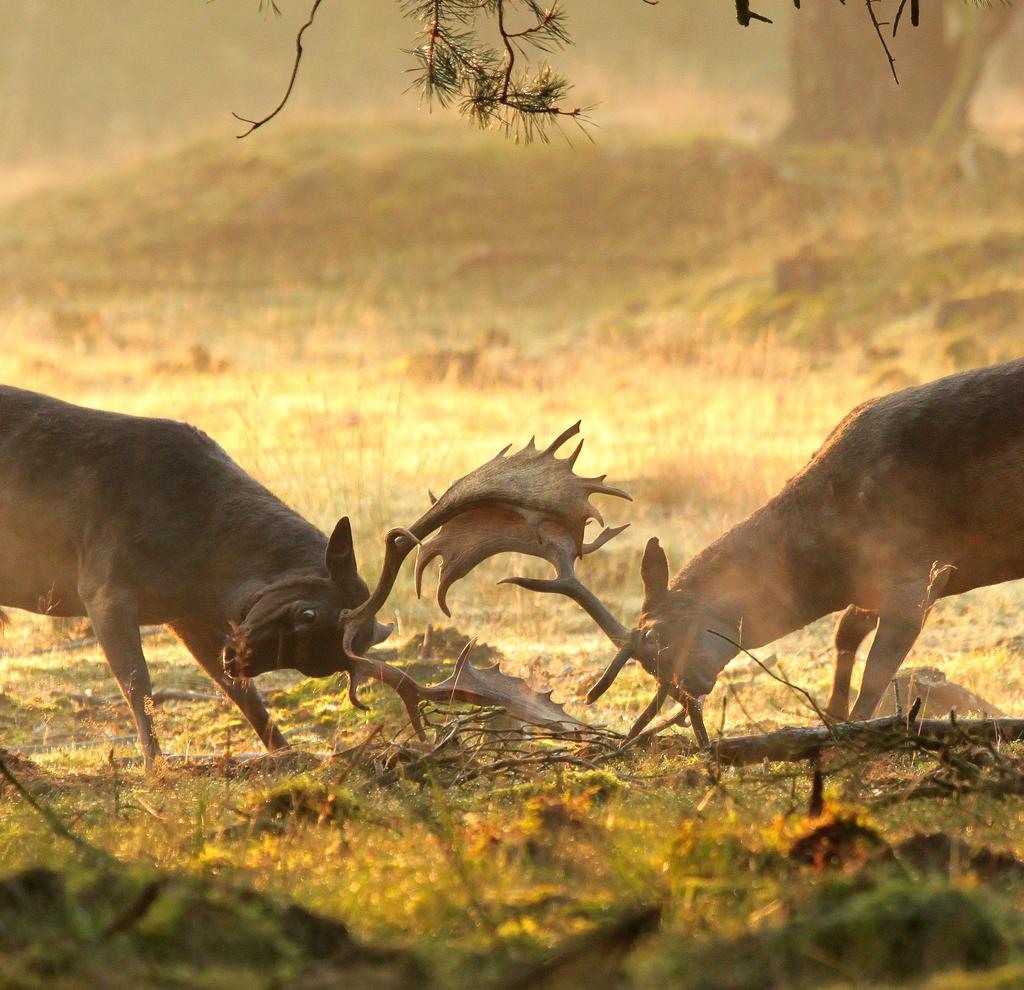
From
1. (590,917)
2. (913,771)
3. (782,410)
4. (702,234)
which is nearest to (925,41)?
(702,234)

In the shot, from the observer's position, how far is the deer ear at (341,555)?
23.7 feet

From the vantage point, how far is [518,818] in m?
5.28

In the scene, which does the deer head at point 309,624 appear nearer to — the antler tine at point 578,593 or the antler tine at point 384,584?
the antler tine at point 384,584

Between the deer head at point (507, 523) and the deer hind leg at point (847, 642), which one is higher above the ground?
the deer head at point (507, 523)

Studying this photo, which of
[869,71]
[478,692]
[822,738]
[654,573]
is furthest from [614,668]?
[869,71]

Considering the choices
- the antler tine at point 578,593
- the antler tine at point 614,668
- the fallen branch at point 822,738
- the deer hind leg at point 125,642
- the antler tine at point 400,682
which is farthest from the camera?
the deer hind leg at point 125,642

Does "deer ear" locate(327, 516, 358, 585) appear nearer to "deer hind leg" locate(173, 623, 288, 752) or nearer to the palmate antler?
the palmate antler

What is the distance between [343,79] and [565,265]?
2707 centimetres

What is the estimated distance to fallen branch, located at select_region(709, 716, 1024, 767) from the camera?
18.8 ft

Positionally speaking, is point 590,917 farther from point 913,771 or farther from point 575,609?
point 575,609

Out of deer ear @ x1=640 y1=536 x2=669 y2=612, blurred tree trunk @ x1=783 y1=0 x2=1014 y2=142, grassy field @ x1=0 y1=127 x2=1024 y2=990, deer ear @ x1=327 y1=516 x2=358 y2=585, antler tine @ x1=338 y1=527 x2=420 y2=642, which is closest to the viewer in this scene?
grassy field @ x1=0 y1=127 x2=1024 y2=990

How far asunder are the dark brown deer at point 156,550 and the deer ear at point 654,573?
1375mm

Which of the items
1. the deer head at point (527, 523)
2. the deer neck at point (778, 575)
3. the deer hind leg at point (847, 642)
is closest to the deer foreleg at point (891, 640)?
the deer neck at point (778, 575)

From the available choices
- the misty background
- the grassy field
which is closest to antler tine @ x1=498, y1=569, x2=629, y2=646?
the grassy field
